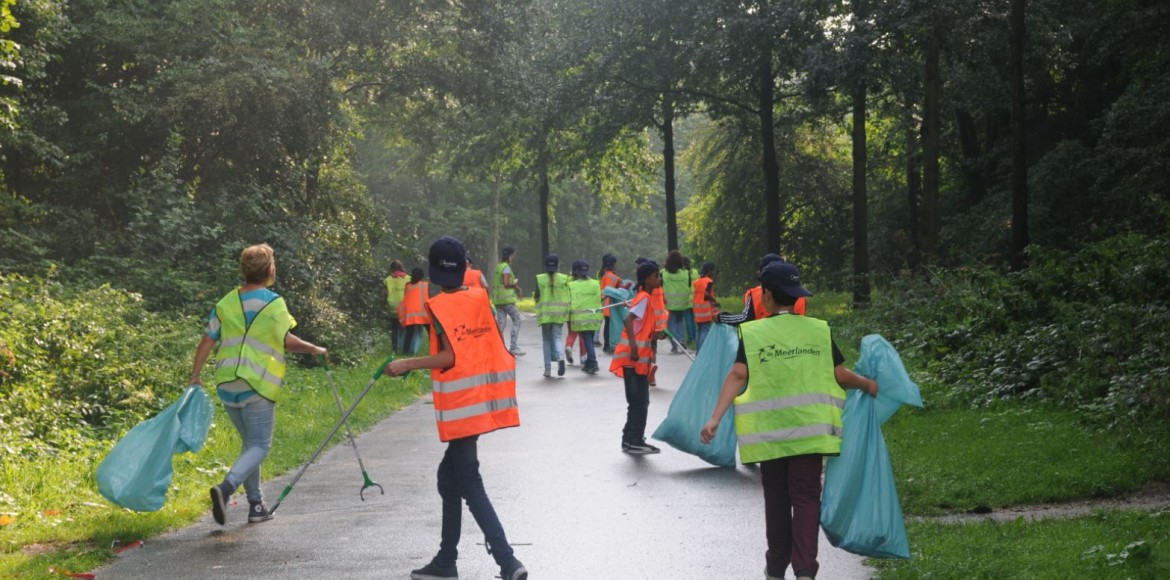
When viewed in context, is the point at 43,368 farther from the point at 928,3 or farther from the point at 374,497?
the point at 928,3

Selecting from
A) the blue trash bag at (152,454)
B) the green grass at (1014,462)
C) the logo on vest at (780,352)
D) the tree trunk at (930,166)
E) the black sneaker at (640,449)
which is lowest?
the black sneaker at (640,449)

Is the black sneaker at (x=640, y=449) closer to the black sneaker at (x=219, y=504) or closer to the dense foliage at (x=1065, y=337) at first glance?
the dense foliage at (x=1065, y=337)

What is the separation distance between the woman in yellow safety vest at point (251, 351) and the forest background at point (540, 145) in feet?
5.52

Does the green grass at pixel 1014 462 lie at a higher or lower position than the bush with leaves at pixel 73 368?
lower

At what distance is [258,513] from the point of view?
29.0 ft

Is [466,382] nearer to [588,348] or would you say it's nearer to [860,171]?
[588,348]

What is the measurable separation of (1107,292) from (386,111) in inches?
891

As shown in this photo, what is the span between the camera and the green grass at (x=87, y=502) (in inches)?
301

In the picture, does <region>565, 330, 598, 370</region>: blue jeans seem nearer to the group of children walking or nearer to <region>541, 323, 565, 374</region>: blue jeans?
<region>541, 323, 565, 374</region>: blue jeans

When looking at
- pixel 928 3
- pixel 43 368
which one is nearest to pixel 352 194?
pixel 928 3

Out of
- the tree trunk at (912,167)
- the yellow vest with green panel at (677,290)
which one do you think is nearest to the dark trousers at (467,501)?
the yellow vest with green panel at (677,290)

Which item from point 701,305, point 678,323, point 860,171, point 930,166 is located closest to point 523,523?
point 701,305

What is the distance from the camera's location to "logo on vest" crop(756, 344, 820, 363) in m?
6.36

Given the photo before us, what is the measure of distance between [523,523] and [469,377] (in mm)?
2203
